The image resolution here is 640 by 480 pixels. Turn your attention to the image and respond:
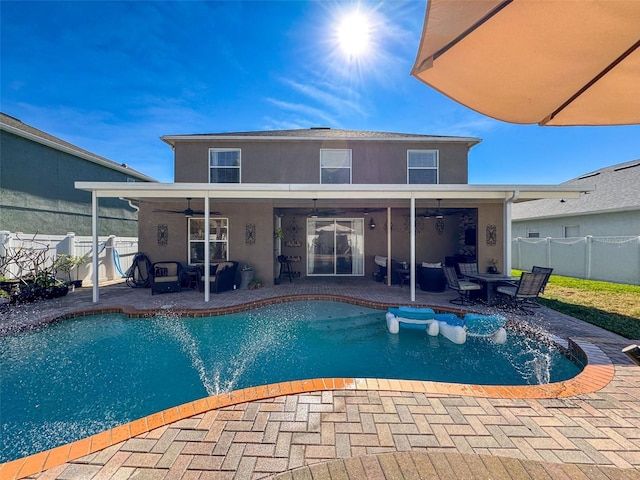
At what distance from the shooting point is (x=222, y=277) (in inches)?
347

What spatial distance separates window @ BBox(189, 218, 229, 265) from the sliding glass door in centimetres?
355

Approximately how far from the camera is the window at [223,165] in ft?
35.6

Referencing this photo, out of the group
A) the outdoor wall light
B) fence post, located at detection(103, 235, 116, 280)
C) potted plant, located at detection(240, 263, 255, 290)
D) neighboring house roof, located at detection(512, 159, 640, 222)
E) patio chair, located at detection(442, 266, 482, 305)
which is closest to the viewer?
the outdoor wall light

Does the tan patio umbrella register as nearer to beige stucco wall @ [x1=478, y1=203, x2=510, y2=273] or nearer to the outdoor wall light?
the outdoor wall light

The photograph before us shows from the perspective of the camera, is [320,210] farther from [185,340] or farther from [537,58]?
[537,58]

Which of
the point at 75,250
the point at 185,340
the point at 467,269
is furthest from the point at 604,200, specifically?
the point at 75,250

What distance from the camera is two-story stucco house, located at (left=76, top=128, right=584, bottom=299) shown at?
32.3 ft

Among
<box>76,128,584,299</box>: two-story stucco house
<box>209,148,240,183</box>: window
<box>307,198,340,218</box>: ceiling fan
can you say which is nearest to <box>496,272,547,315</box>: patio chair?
<box>76,128,584,299</box>: two-story stucco house

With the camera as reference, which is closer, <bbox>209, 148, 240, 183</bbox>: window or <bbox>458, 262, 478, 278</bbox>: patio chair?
<bbox>458, 262, 478, 278</bbox>: patio chair

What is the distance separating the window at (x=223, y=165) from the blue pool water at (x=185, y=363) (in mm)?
6101

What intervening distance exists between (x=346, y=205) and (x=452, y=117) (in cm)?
591

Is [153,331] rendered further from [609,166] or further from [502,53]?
[609,166]

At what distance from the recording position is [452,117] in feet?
36.9

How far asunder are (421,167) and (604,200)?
398 inches
